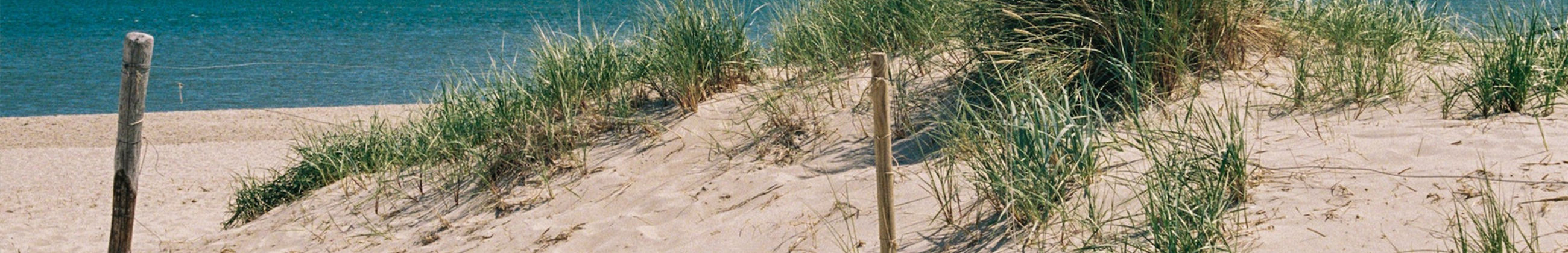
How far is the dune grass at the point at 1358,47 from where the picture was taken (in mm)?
5074

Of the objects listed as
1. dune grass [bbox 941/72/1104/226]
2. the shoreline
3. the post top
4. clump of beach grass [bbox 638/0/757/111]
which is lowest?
the shoreline

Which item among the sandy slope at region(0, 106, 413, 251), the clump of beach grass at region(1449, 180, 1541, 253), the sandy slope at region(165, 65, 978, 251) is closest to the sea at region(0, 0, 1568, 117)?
the sandy slope at region(0, 106, 413, 251)

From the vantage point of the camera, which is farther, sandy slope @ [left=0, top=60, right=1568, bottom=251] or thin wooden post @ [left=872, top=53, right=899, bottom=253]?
sandy slope @ [left=0, top=60, right=1568, bottom=251]

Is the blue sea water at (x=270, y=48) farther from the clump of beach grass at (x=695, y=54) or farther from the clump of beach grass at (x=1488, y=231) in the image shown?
the clump of beach grass at (x=1488, y=231)

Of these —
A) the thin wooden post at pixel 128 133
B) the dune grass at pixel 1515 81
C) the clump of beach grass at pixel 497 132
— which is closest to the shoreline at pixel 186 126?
the clump of beach grass at pixel 497 132

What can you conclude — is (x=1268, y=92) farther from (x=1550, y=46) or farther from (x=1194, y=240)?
(x=1194, y=240)

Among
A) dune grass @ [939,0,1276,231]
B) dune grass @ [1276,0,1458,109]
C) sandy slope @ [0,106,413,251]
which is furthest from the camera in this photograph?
sandy slope @ [0,106,413,251]

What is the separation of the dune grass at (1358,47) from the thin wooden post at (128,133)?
4.36 metres

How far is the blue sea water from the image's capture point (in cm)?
1942

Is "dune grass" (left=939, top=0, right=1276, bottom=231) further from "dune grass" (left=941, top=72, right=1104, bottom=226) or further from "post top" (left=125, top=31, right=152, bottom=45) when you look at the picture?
"post top" (left=125, top=31, right=152, bottom=45)

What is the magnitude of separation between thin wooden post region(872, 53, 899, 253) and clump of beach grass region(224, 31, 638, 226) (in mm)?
2478

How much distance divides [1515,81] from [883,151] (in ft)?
8.60

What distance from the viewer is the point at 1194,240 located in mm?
3078

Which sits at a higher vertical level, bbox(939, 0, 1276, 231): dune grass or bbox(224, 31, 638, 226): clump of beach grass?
bbox(939, 0, 1276, 231): dune grass
